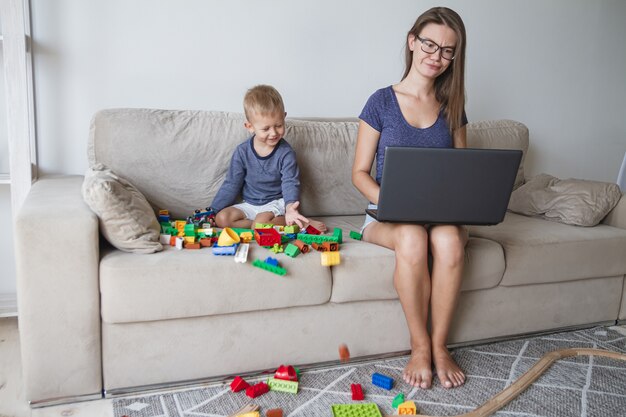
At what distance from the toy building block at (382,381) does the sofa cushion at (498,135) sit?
127cm

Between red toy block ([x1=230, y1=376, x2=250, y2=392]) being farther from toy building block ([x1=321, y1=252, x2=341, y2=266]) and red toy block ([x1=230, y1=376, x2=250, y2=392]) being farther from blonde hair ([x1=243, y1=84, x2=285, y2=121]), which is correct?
blonde hair ([x1=243, y1=84, x2=285, y2=121])

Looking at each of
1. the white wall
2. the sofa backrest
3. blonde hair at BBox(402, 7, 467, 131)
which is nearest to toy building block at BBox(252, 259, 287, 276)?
the sofa backrest

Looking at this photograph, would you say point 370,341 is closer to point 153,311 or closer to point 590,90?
point 153,311

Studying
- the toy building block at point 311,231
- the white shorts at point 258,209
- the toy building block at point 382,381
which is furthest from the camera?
the white shorts at point 258,209

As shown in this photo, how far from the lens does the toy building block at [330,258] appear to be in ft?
6.08

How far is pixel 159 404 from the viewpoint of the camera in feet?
5.58

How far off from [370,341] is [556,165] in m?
2.01

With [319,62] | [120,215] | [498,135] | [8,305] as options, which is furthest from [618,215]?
[8,305]

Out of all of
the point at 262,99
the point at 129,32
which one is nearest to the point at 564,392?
the point at 262,99

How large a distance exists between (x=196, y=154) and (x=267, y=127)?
32 cm

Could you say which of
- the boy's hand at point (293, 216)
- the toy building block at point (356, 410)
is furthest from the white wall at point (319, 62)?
the toy building block at point (356, 410)

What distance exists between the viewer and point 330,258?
6.10 feet

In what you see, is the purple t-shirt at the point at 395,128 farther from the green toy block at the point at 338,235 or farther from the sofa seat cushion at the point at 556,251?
the sofa seat cushion at the point at 556,251

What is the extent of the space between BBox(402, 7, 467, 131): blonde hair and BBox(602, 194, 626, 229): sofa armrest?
33.7 inches
